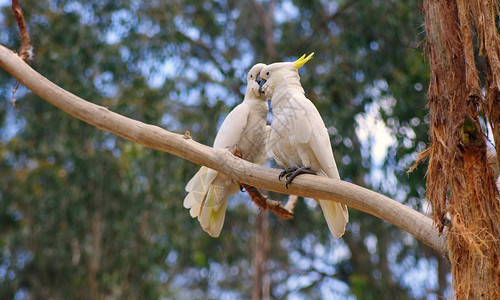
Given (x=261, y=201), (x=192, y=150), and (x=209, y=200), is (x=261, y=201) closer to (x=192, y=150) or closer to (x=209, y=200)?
(x=209, y=200)

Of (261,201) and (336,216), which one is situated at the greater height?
(336,216)

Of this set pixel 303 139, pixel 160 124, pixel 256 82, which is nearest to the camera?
pixel 303 139

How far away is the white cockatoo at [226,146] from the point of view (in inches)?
96.9

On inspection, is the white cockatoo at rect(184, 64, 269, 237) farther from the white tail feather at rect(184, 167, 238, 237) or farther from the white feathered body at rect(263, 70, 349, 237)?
the white feathered body at rect(263, 70, 349, 237)

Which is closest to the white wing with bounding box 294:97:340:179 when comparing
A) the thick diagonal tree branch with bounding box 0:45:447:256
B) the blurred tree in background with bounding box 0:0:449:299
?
the thick diagonal tree branch with bounding box 0:45:447:256

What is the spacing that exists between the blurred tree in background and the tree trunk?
2.62 m

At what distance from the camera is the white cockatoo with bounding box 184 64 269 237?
2461mm

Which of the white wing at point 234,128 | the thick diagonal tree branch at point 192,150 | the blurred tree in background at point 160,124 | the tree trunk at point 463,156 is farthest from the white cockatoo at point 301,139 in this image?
the blurred tree in background at point 160,124

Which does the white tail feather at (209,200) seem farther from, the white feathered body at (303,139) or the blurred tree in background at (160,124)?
the blurred tree in background at (160,124)

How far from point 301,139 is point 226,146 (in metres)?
0.53

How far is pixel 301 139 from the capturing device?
2084 millimetres

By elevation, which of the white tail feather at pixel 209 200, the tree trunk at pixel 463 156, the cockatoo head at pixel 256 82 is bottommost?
the white tail feather at pixel 209 200

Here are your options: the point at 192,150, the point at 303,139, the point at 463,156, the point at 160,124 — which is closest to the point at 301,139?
the point at 303,139

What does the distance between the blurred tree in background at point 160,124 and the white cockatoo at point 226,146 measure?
5.98 ft
